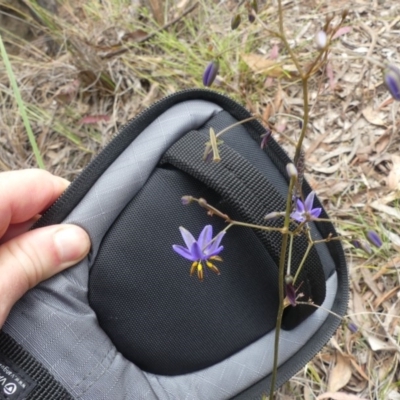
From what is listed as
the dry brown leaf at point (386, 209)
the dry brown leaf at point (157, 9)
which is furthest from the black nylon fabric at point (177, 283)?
the dry brown leaf at point (157, 9)

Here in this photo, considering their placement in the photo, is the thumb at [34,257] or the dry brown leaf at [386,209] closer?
the thumb at [34,257]

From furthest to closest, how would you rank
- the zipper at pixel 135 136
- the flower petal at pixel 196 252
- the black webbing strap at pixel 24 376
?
the zipper at pixel 135 136 → the black webbing strap at pixel 24 376 → the flower petal at pixel 196 252

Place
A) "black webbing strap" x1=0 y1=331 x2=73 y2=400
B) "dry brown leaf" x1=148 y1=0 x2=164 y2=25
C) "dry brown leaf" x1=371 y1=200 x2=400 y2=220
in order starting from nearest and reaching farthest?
"black webbing strap" x1=0 y1=331 x2=73 y2=400 → "dry brown leaf" x1=371 y1=200 x2=400 y2=220 → "dry brown leaf" x1=148 y1=0 x2=164 y2=25

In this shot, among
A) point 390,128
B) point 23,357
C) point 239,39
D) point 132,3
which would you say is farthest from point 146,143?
point 132,3

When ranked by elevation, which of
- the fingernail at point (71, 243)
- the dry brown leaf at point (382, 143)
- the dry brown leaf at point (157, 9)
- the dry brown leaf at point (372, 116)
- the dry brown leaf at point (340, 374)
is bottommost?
the dry brown leaf at point (340, 374)

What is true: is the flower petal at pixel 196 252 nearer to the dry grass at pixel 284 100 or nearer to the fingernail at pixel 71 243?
the fingernail at pixel 71 243

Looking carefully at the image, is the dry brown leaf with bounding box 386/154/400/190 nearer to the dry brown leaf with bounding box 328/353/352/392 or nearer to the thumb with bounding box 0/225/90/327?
the dry brown leaf with bounding box 328/353/352/392

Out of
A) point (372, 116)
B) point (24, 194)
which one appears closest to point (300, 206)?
point (24, 194)

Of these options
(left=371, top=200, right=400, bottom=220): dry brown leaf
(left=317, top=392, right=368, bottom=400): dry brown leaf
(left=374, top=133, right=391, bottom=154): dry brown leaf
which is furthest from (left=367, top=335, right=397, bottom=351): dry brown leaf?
(left=374, top=133, right=391, bottom=154): dry brown leaf
